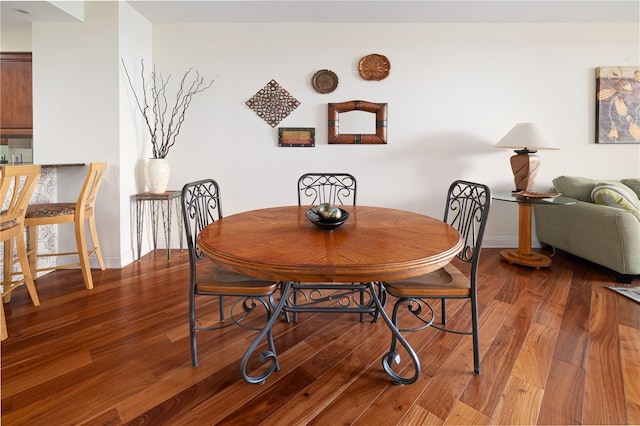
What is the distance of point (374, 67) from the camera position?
3361 mm

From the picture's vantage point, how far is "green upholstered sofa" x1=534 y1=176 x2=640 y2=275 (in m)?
2.50

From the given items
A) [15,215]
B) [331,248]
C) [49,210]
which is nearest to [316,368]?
[331,248]

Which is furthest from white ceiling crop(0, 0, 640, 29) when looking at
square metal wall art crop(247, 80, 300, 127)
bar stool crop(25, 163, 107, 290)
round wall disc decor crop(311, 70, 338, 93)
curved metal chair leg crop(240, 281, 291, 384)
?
curved metal chair leg crop(240, 281, 291, 384)

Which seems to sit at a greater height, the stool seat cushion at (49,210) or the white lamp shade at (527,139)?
the white lamp shade at (527,139)

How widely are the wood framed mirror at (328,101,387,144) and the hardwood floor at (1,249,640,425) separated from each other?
1.92 meters

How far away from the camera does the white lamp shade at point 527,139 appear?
2.90m

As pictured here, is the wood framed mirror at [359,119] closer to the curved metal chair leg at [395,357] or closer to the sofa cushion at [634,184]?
the curved metal chair leg at [395,357]

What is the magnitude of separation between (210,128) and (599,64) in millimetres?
4165

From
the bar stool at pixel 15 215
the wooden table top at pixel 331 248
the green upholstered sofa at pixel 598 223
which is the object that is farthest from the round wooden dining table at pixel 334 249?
the green upholstered sofa at pixel 598 223

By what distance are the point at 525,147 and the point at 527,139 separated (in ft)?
0.25

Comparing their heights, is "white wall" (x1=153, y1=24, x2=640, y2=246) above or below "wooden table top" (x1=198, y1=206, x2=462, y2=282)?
above

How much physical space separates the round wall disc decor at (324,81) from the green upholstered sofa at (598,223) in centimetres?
249

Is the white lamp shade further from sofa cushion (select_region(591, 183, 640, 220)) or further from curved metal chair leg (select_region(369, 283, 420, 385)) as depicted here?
curved metal chair leg (select_region(369, 283, 420, 385))

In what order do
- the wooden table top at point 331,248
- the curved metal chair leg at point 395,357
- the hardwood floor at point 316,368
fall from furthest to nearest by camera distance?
the curved metal chair leg at point 395,357
the hardwood floor at point 316,368
the wooden table top at point 331,248
